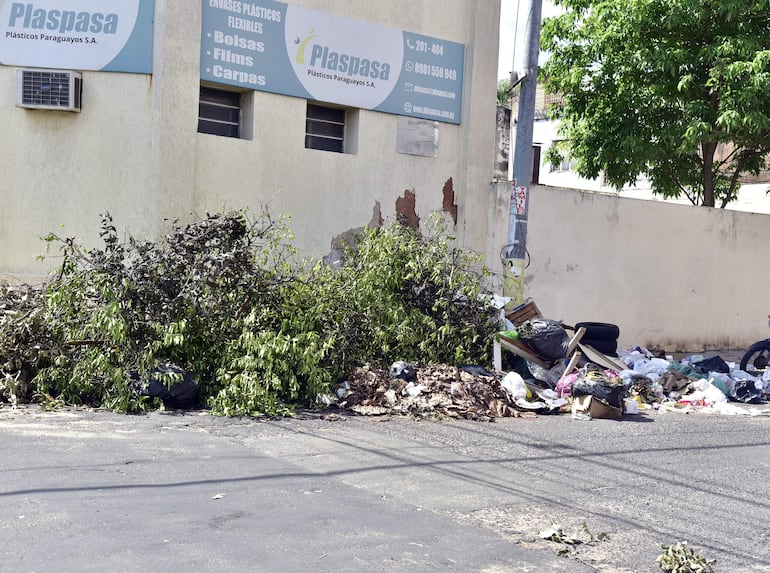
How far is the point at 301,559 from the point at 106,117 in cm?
797

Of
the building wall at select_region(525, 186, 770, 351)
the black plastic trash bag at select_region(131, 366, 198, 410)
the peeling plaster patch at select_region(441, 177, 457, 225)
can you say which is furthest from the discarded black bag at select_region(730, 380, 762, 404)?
the black plastic trash bag at select_region(131, 366, 198, 410)

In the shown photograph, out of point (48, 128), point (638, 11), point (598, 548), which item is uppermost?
point (638, 11)

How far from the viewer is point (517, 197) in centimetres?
1195

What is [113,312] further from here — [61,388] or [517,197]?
[517,197]

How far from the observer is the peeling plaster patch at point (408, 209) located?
13.2 meters

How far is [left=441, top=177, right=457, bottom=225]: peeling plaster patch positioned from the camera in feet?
44.9

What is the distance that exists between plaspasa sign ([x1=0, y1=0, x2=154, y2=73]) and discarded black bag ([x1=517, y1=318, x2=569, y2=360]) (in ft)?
18.6

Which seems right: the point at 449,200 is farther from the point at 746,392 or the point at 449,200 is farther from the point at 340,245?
the point at 746,392

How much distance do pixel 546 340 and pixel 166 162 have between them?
512 cm

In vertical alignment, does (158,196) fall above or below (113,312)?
above

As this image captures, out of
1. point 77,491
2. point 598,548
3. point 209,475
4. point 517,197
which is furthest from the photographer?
point 517,197

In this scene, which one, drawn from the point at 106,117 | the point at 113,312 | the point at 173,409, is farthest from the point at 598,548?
the point at 106,117

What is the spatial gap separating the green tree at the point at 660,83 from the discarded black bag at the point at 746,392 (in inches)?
205

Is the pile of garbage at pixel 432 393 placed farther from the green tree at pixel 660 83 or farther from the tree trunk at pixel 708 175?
the tree trunk at pixel 708 175
